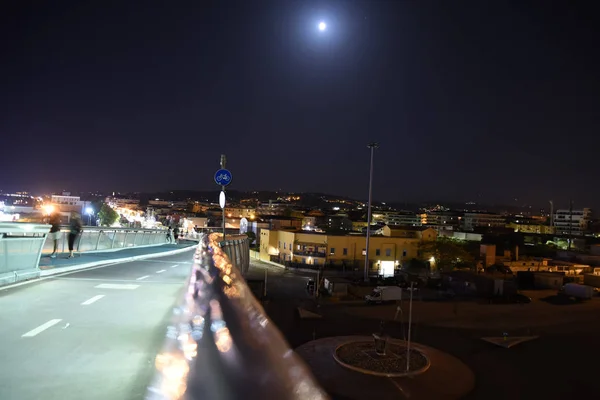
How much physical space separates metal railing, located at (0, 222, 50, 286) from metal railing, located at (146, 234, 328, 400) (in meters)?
5.92

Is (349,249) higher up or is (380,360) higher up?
(349,249)

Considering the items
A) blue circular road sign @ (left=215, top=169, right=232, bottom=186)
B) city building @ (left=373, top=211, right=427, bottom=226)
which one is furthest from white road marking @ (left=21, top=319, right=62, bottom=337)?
city building @ (left=373, top=211, right=427, bottom=226)

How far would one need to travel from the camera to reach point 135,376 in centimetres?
404

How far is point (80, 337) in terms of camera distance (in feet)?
17.5

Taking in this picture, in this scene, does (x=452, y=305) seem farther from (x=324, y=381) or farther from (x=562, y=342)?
(x=324, y=381)

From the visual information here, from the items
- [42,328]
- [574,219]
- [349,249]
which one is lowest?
[349,249]

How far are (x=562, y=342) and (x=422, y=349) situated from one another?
10931mm

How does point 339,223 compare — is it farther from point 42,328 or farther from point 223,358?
point 223,358

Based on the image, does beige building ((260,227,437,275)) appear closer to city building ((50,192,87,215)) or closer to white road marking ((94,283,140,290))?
city building ((50,192,87,215))

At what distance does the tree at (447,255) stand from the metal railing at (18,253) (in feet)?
187

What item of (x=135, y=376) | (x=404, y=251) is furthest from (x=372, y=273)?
(x=135, y=376)

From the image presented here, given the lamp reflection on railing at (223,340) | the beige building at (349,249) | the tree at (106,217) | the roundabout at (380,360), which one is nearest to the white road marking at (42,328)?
the lamp reflection on railing at (223,340)

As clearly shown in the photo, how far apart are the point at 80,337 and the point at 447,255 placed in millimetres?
60476

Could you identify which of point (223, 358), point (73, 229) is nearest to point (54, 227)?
point (73, 229)
